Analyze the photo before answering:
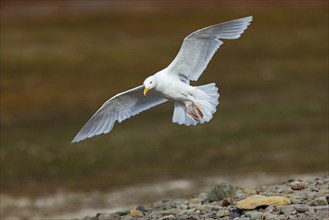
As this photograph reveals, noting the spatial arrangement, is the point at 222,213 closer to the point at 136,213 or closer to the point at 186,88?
the point at 136,213

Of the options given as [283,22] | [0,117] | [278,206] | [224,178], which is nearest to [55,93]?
[0,117]

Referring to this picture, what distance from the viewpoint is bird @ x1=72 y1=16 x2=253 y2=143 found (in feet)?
37.5

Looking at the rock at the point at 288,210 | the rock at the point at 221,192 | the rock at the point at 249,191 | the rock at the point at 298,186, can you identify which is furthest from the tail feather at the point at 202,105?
the rock at the point at 288,210

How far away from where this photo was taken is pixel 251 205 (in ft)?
33.6

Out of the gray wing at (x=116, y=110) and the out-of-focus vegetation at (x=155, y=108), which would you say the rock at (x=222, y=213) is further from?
the out-of-focus vegetation at (x=155, y=108)

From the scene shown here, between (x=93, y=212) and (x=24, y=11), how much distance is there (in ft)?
106

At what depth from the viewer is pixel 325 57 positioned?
34500 millimetres

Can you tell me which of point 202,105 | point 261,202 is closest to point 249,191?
point 261,202

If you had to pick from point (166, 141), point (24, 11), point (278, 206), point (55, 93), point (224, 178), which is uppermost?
point (24, 11)

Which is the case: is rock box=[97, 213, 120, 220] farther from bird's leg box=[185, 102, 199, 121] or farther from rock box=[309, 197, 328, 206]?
rock box=[309, 197, 328, 206]

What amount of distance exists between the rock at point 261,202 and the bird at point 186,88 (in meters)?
1.33

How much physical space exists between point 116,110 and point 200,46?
1.44 metres

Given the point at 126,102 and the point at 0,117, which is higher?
the point at 0,117

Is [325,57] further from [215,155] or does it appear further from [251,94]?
[215,155]
